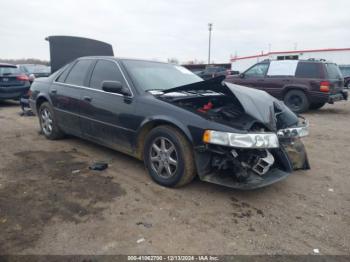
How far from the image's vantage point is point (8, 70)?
10109 millimetres

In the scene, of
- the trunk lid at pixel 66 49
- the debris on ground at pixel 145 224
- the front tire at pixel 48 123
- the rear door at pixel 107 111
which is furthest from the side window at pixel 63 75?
the debris on ground at pixel 145 224

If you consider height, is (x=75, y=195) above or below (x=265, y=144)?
below

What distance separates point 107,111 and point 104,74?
2.19ft

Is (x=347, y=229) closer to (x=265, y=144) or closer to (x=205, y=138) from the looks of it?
(x=265, y=144)

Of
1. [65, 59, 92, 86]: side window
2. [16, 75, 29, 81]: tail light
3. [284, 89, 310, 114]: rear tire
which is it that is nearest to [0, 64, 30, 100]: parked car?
[16, 75, 29, 81]: tail light

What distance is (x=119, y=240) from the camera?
8.41 ft

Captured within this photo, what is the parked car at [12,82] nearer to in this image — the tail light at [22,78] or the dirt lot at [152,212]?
the tail light at [22,78]

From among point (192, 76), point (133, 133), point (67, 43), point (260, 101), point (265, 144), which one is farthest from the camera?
point (67, 43)

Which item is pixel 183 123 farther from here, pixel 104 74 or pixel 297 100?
pixel 297 100

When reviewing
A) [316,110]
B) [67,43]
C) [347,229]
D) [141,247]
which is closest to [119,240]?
[141,247]

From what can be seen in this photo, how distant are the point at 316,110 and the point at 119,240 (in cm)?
1034

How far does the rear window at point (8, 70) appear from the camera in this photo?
32.4 feet

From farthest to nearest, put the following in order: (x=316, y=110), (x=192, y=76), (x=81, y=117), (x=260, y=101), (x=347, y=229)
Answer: (x=316, y=110)
(x=192, y=76)
(x=81, y=117)
(x=260, y=101)
(x=347, y=229)

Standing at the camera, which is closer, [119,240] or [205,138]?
[119,240]
